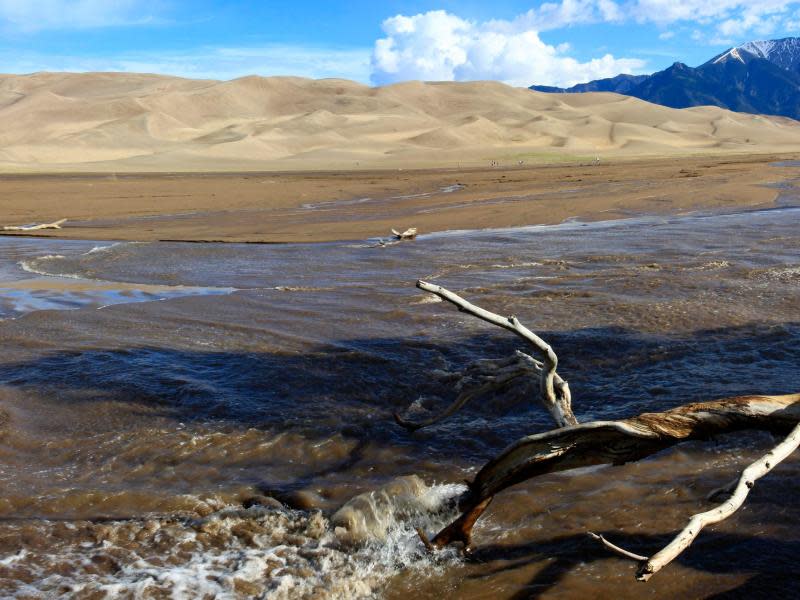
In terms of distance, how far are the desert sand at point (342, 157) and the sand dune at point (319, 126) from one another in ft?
1.37

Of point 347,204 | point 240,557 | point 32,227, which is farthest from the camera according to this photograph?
point 347,204

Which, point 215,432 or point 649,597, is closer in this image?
point 649,597

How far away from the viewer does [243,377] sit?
6.10m

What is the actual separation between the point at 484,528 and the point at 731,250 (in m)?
9.39

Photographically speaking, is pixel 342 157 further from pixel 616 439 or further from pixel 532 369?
pixel 616 439

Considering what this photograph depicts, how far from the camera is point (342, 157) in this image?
66.8 meters

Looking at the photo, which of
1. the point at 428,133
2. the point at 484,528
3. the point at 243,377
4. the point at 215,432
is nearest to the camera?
the point at 484,528

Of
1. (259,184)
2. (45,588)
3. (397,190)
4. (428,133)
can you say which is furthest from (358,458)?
(428,133)

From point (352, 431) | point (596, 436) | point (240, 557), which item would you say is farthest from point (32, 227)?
point (596, 436)

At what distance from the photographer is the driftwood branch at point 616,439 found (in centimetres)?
326

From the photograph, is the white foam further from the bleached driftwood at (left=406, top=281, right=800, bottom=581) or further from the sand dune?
the sand dune

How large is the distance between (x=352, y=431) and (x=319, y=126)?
91.0 meters

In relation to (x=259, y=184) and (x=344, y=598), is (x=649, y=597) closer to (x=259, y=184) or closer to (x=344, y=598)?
(x=344, y=598)

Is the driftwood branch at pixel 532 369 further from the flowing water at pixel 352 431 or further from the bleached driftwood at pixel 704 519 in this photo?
the bleached driftwood at pixel 704 519
